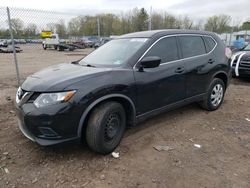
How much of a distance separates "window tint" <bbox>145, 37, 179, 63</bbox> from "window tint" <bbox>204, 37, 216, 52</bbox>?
103 cm

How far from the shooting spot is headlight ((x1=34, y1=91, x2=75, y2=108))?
2631mm

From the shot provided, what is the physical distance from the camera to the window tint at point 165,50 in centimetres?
360

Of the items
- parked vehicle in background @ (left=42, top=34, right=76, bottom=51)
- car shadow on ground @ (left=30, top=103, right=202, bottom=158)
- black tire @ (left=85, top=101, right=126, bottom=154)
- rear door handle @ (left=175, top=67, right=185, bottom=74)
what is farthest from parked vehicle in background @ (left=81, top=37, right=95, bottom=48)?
black tire @ (left=85, top=101, right=126, bottom=154)

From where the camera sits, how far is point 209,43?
463 cm

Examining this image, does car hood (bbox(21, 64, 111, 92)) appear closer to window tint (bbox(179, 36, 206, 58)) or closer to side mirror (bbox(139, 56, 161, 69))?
side mirror (bbox(139, 56, 161, 69))

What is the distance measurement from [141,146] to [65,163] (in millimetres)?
1149

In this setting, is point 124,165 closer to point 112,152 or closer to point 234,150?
point 112,152

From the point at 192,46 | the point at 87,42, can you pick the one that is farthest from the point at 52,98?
the point at 87,42

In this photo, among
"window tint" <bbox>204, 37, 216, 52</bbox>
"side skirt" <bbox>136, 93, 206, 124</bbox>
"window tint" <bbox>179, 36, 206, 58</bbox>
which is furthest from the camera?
"window tint" <bbox>204, 37, 216, 52</bbox>

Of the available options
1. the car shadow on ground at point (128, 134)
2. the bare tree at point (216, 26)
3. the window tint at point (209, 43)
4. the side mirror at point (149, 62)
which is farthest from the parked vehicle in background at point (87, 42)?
the side mirror at point (149, 62)

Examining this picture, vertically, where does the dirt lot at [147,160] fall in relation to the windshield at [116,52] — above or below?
below

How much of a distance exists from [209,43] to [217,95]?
1.16 meters

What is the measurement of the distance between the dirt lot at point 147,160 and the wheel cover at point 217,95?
0.69 metres

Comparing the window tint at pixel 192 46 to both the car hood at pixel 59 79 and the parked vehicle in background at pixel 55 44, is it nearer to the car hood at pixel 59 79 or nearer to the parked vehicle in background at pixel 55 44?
the car hood at pixel 59 79
